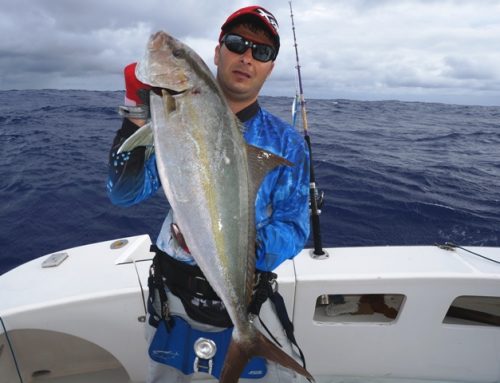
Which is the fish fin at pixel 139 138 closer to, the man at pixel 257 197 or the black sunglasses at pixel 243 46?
the man at pixel 257 197

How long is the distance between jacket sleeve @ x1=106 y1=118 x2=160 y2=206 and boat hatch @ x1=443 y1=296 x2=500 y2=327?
9.52 ft

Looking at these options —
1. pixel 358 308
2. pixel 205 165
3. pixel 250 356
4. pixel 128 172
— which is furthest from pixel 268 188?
pixel 358 308

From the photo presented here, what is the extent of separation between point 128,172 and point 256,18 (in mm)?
1247

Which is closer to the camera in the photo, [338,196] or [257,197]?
[257,197]

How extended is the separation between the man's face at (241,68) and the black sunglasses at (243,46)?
0.06 ft

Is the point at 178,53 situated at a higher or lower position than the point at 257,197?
higher

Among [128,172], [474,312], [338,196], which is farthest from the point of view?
[338,196]

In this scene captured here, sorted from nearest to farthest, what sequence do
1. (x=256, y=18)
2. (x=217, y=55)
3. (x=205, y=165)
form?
(x=205, y=165)
(x=256, y=18)
(x=217, y=55)

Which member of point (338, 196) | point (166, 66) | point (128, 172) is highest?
point (166, 66)

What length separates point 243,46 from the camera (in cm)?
231

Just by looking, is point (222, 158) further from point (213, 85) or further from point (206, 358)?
point (206, 358)

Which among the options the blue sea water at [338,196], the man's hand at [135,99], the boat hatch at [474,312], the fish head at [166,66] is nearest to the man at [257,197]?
the man's hand at [135,99]

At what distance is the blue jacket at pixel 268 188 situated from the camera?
2.14m

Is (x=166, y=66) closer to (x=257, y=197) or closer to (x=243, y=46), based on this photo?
(x=243, y=46)
